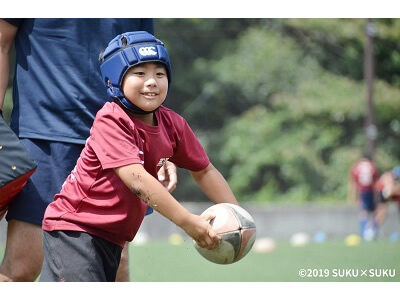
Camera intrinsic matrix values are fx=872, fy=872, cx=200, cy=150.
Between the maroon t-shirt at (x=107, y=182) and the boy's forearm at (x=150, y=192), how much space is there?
5cm

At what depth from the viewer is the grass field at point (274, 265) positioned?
762cm

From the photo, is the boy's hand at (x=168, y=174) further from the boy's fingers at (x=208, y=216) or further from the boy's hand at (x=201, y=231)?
the boy's hand at (x=201, y=231)

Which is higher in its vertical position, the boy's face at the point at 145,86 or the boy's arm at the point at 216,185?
the boy's face at the point at 145,86

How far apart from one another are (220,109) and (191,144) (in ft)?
64.0

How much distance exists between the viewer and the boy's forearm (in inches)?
156

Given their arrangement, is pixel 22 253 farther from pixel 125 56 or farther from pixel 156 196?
pixel 125 56

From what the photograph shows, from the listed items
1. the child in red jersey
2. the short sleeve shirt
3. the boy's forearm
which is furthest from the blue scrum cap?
the child in red jersey

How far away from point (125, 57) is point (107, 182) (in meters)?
0.60

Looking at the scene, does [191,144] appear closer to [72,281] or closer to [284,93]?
[72,281]

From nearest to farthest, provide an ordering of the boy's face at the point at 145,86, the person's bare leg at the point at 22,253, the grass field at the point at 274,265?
the boy's face at the point at 145,86 → the person's bare leg at the point at 22,253 → the grass field at the point at 274,265

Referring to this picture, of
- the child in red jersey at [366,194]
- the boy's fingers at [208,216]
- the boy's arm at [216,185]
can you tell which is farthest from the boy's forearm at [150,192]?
the child in red jersey at [366,194]

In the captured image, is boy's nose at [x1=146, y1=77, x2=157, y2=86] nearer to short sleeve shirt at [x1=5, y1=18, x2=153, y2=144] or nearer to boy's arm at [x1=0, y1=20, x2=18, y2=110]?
short sleeve shirt at [x1=5, y1=18, x2=153, y2=144]
